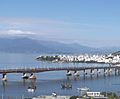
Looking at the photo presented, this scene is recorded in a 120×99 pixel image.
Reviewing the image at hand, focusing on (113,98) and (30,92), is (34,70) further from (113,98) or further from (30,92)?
(113,98)

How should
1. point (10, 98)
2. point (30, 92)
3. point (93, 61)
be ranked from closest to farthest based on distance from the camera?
point (10, 98) < point (30, 92) < point (93, 61)

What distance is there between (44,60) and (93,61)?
15.8 metres

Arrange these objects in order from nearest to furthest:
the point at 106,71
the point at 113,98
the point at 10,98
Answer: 1. the point at 113,98
2. the point at 10,98
3. the point at 106,71

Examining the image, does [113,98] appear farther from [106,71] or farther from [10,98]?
[106,71]

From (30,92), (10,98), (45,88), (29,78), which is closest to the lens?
(10,98)

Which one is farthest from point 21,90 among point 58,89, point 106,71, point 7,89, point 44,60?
point 44,60

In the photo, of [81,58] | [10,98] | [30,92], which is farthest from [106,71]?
[81,58]

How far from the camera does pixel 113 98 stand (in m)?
38.7

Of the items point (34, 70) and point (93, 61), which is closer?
point (34, 70)

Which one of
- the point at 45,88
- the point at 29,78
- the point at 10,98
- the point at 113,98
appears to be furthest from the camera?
the point at 29,78

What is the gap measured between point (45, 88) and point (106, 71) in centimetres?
4265

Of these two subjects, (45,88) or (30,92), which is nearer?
(30,92)

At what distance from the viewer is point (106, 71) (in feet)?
311

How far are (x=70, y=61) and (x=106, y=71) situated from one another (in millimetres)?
58497
